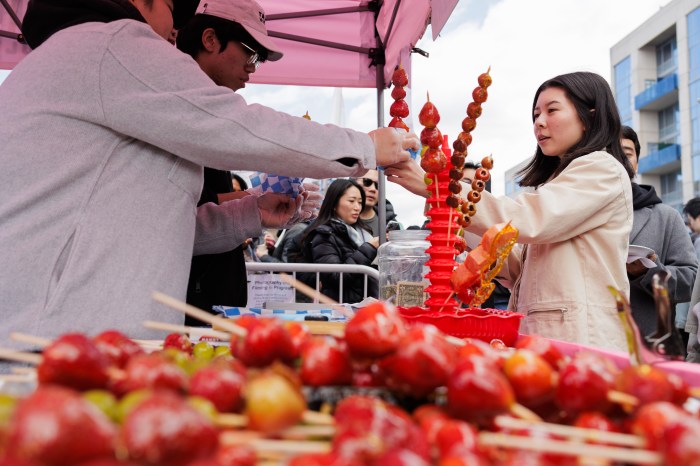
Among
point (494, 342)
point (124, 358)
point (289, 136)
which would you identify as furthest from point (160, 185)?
point (494, 342)

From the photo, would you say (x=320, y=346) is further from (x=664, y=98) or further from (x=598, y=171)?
(x=664, y=98)

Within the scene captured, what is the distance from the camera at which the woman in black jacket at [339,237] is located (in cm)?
495

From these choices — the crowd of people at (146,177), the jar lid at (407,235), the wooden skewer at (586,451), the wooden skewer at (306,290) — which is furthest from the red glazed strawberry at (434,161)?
the wooden skewer at (586,451)

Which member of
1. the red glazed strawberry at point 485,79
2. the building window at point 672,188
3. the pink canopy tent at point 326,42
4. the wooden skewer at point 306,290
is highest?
the building window at point 672,188

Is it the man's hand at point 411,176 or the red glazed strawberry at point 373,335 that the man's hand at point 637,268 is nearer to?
the man's hand at point 411,176

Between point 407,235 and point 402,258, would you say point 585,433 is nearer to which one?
point 407,235

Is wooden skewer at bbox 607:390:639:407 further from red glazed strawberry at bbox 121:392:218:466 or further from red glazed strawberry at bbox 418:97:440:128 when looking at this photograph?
red glazed strawberry at bbox 418:97:440:128

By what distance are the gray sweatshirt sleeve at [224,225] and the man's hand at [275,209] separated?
1.5 inches

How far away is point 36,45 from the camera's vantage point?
1926 mm

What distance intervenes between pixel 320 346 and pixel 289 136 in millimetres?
999

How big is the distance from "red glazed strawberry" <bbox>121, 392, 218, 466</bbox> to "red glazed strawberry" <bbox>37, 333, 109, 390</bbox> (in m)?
0.26

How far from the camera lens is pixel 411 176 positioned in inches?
93.4

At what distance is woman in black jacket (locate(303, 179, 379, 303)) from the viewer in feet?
16.2

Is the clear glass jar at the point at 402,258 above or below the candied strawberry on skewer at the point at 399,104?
below
